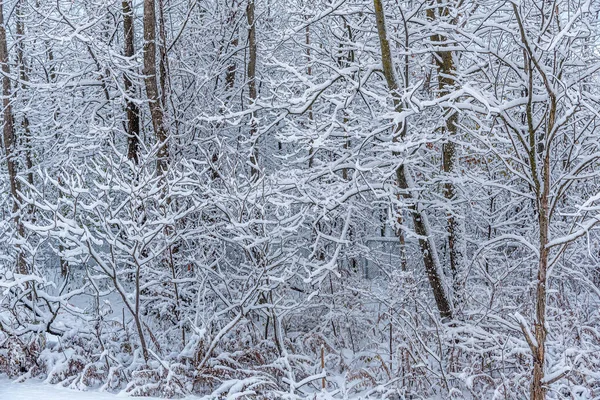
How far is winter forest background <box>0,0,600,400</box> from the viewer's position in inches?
218

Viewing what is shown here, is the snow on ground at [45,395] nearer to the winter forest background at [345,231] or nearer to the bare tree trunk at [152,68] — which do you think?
the winter forest background at [345,231]

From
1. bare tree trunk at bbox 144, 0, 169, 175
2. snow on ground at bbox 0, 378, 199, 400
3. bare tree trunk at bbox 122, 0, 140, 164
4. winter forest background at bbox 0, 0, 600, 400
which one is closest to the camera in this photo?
snow on ground at bbox 0, 378, 199, 400

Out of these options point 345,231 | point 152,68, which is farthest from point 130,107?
point 345,231

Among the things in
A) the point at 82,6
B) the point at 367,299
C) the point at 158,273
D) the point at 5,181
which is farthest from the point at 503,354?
the point at 5,181

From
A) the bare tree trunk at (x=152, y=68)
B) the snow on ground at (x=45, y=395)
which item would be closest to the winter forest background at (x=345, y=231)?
the bare tree trunk at (x=152, y=68)

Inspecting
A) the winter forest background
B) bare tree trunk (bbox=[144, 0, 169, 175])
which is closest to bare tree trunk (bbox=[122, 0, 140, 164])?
the winter forest background

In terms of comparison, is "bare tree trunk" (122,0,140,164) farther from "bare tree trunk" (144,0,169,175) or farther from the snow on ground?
the snow on ground

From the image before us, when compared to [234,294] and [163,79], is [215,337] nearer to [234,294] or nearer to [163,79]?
[234,294]

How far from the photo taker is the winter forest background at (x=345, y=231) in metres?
5.53

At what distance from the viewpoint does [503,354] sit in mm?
5293

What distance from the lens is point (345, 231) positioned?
7422 millimetres

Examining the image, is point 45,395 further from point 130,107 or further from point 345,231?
point 130,107

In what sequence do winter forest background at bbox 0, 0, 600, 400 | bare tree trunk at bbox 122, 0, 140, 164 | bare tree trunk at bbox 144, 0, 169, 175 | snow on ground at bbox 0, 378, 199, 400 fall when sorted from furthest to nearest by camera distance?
bare tree trunk at bbox 122, 0, 140, 164, bare tree trunk at bbox 144, 0, 169, 175, winter forest background at bbox 0, 0, 600, 400, snow on ground at bbox 0, 378, 199, 400

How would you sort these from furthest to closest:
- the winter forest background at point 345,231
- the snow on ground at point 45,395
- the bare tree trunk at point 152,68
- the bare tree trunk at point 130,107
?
1. the bare tree trunk at point 130,107
2. the bare tree trunk at point 152,68
3. the winter forest background at point 345,231
4. the snow on ground at point 45,395
